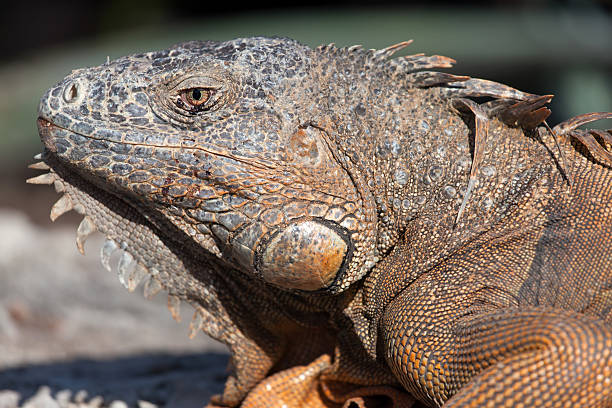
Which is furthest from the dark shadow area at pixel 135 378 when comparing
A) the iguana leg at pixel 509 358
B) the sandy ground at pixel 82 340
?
the iguana leg at pixel 509 358

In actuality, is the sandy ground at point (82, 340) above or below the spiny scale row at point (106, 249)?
below

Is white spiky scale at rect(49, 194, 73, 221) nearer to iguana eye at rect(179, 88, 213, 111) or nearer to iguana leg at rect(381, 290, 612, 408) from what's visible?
iguana eye at rect(179, 88, 213, 111)

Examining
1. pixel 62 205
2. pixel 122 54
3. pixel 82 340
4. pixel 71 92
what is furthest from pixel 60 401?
pixel 122 54

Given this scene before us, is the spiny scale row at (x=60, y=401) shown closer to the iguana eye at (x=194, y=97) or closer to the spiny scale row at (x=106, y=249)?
the spiny scale row at (x=106, y=249)

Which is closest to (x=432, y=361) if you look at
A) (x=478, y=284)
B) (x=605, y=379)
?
(x=478, y=284)

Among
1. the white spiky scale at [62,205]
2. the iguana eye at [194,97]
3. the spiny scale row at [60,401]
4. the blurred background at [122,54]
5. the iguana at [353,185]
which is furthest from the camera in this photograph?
the blurred background at [122,54]

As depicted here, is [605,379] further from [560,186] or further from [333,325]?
[333,325]
